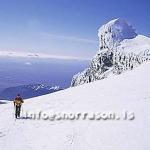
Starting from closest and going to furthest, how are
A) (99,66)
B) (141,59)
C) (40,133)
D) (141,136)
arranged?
(141,136) < (40,133) < (141,59) < (99,66)

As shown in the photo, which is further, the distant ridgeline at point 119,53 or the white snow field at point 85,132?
the distant ridgeline at point 119,53

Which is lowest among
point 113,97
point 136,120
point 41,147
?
point 41,147

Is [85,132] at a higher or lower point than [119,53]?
lower

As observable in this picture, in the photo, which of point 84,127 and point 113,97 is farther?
point 113,97

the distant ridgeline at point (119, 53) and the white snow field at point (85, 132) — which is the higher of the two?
the distant ridgeline at point (119, 53)

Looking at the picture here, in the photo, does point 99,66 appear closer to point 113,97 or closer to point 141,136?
point 113,97

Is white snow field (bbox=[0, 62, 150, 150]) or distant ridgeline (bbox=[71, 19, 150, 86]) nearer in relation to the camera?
white snow field (bbox=[0, 62, 150, 150])

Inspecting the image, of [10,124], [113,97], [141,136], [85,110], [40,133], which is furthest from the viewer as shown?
[113,97]

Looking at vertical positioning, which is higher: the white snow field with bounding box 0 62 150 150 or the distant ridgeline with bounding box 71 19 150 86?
the distant ridgeline with bounding box 71 19 150 86

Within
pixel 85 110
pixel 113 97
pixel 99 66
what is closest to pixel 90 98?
pixel 113 97

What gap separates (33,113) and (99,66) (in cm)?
14862

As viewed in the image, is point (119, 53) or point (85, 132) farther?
point (119, 53)

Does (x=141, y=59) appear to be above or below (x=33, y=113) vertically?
above

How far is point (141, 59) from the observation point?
110m
